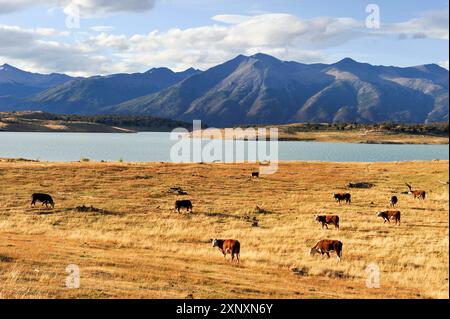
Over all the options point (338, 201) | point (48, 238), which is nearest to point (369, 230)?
point (338, 201)

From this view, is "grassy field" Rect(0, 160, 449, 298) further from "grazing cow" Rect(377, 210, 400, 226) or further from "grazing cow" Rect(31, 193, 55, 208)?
"grazing cow" Rect(31, 193, 55, 208)

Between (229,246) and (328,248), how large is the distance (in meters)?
5.27

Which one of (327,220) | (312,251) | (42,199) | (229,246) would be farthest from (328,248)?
(42,199)

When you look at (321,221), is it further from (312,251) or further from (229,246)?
(229,246)

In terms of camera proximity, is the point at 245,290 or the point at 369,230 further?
the point at 369,230

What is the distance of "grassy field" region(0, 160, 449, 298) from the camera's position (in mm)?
19109

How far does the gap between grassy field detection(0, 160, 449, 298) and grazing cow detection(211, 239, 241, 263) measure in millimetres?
465

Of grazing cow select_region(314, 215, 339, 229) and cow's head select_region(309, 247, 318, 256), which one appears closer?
cow's head select_region(309, 247, 318, 256)

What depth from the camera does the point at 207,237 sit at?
30859 mm

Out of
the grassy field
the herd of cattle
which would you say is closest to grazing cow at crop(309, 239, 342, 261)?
the herd of cattle
